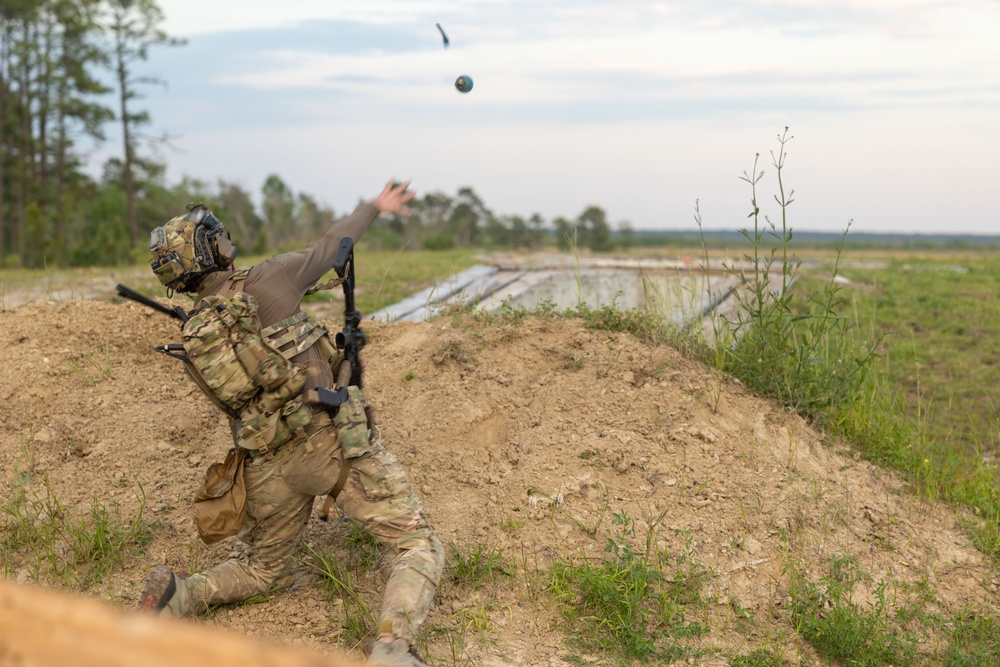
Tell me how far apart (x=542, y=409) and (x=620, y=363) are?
2.14ft

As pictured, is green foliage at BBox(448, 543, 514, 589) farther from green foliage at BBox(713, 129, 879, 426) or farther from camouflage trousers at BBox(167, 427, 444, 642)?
green foliage at BBox(713, 129, 879, 426)

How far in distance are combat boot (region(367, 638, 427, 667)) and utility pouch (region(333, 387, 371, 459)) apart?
2.52ft

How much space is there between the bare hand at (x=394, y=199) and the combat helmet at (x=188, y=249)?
2.19 ft

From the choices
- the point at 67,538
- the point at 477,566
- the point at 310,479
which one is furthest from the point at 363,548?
the point at 67,538

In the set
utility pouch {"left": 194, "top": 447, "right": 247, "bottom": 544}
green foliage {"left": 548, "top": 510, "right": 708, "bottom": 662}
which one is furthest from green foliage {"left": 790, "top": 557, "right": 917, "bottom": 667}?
utility pouch {"left": 194, "top": 447, "right": 247, "bottom": 544}

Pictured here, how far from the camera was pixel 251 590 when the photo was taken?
3898 millimetres

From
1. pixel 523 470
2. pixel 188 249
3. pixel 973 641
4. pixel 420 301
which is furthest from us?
pixel 420 301

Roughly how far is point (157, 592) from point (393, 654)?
1.02m

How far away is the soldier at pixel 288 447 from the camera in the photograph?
364cm

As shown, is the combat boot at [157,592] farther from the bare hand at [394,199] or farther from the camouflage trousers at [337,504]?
the bare hand at [394,199]

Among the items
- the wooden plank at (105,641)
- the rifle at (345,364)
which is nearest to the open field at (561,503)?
the rifle at (345,364)

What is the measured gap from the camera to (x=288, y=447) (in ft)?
12.2

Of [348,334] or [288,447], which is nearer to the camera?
[288,447]

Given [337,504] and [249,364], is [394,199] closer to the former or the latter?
[249,364]
